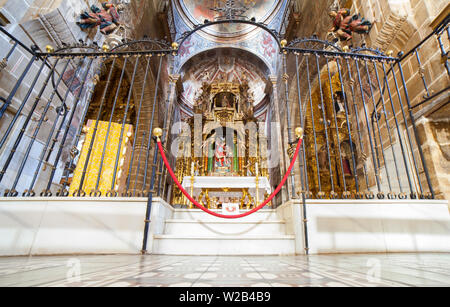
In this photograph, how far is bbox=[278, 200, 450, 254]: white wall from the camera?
7.11 feet

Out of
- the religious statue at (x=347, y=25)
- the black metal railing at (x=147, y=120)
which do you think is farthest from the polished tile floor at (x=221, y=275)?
the religious statue at (x=347, y=25)

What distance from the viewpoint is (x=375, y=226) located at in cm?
223

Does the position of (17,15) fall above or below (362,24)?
below

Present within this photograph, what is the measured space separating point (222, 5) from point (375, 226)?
12381 mm

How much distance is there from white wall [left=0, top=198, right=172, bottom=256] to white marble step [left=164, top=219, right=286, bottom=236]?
38 cm

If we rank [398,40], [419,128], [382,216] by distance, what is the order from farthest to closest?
[398,40], [419,128], [382,216]

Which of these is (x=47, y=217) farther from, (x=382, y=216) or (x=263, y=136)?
(x=263, y=136)

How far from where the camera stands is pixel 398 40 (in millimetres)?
3369

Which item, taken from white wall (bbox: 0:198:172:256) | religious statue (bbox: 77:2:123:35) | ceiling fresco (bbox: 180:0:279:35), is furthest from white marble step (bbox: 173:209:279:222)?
ceiling fresco (bbox: 180:0:279:35)

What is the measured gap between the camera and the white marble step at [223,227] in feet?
8.50

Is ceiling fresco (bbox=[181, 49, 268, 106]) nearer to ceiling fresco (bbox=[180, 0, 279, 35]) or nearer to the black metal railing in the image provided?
ceiling fresco (bbox=[180, 0, 279, 35])

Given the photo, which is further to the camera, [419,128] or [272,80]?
[272,80]

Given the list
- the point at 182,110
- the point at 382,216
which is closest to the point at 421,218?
the point at 382,216
